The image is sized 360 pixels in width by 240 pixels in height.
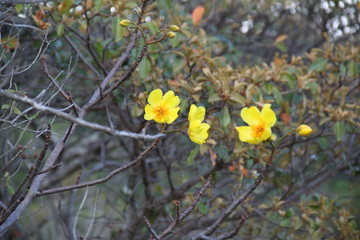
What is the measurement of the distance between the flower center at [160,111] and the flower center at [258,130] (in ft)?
1.05

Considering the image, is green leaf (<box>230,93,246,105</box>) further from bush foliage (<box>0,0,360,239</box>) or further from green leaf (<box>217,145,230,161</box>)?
green leaf (<box>217,145,230,161</box>)

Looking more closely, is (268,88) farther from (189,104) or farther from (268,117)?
(268,117)

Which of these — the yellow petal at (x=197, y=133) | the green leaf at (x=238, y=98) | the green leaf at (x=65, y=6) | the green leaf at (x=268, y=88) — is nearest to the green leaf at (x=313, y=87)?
the green leaf at (x=268, y=88)

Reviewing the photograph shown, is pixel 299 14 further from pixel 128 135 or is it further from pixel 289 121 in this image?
pixel 128 135

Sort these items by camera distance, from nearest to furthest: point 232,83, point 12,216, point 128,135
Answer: point 128,135 → point 12,216 → point 232,83

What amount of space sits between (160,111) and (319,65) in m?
1.36

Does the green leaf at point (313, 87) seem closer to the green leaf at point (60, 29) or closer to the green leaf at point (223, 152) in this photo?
the green leaf at point (223, 152)

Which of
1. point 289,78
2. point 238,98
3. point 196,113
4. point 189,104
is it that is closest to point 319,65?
point 289,78

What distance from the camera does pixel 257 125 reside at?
1.50 metres

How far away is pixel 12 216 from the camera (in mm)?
1394

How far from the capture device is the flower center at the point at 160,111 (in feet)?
4.83

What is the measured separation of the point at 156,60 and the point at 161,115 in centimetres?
112

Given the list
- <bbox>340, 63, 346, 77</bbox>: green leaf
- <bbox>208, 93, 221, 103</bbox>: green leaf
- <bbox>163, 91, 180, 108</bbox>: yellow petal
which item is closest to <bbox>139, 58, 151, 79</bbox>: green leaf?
<bbox>208, 93, 221, 103</bbox>: green leaf

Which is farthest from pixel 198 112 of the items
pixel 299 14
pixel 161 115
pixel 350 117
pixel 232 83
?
pixel 299 14
